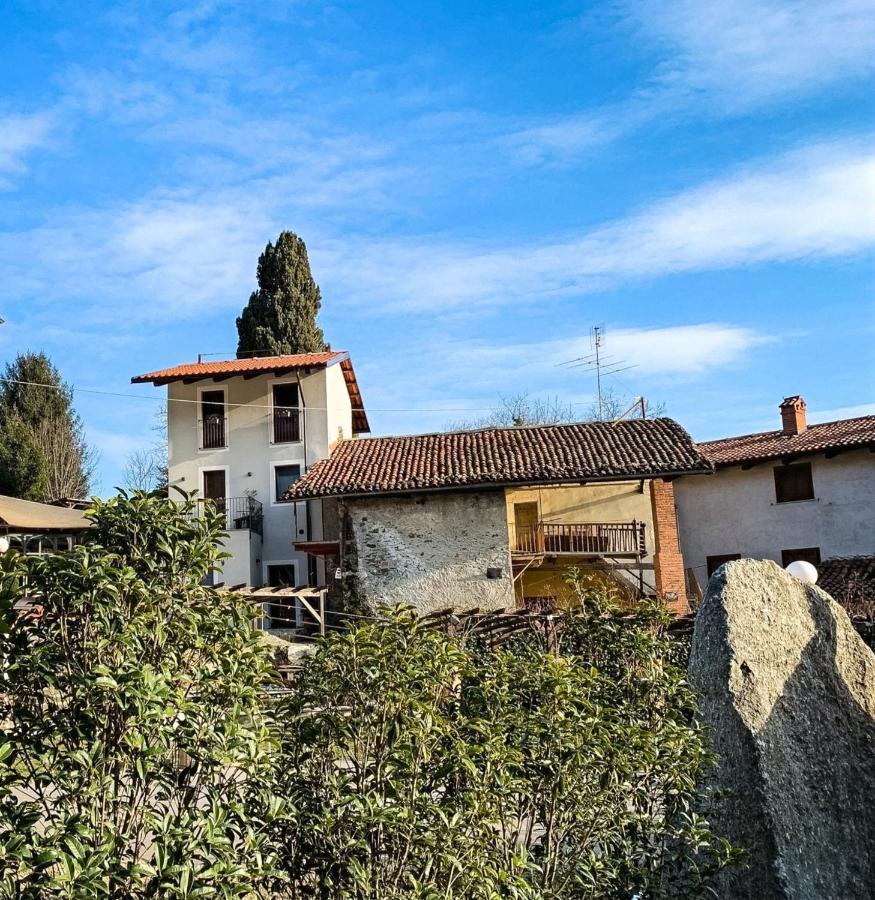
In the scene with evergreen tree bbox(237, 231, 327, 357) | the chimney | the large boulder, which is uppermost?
evergreen tree bbox(237, 231, 327, 357)

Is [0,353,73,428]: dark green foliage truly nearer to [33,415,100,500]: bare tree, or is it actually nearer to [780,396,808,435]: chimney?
[33,415,100,500]: bare tree

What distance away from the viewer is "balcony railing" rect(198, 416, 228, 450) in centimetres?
2953

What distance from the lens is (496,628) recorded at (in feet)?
50.1

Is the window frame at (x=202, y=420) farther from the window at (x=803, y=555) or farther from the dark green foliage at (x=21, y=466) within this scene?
the window at (x=803, y=555)

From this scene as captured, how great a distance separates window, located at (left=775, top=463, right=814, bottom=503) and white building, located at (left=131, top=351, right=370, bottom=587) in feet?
45.5

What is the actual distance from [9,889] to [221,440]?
1088 inches

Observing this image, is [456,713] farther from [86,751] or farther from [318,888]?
[86,751]

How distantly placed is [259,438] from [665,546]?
43.4 ft

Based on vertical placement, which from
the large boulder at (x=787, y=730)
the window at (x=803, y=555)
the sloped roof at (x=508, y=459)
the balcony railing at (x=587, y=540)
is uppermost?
the sloped roof at (x=508, y=459)

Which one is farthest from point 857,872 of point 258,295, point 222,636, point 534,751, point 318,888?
point 258,295

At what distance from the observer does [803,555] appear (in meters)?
27.8

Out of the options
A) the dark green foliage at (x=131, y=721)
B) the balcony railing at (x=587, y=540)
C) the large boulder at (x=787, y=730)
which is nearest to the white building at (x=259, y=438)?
the balcony railing at (x=587, y=540)

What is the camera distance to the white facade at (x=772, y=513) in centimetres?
2666

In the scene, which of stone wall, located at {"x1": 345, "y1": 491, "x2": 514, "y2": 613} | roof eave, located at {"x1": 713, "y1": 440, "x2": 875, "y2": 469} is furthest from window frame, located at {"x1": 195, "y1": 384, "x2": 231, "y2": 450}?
roof eave, located at {"x1": 713, "y1": 440, "x2": 875, "y2": 469}
